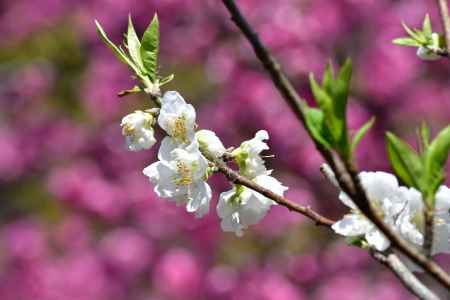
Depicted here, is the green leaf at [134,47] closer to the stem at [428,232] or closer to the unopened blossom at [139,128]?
the unopened blossom at [139,128]

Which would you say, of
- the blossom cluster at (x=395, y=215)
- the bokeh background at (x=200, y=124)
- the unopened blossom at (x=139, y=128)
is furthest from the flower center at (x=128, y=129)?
the bokeh background at (x=200, y=124)

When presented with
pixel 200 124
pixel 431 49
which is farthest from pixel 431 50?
pixel 200 124

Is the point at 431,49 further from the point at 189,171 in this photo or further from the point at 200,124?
the point at 200,124

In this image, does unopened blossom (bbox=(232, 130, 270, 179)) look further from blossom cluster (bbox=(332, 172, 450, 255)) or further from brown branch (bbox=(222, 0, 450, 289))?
brown branch (bbox=(222, 0, 450, 289))

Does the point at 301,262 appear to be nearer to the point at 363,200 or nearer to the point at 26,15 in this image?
the point at 26,15

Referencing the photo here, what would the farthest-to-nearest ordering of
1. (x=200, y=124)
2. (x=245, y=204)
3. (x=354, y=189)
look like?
(x=200, y=124) < (x=245, y=204) < (x=354, y=189)

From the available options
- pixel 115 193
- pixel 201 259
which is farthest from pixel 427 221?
pixel 115 193
